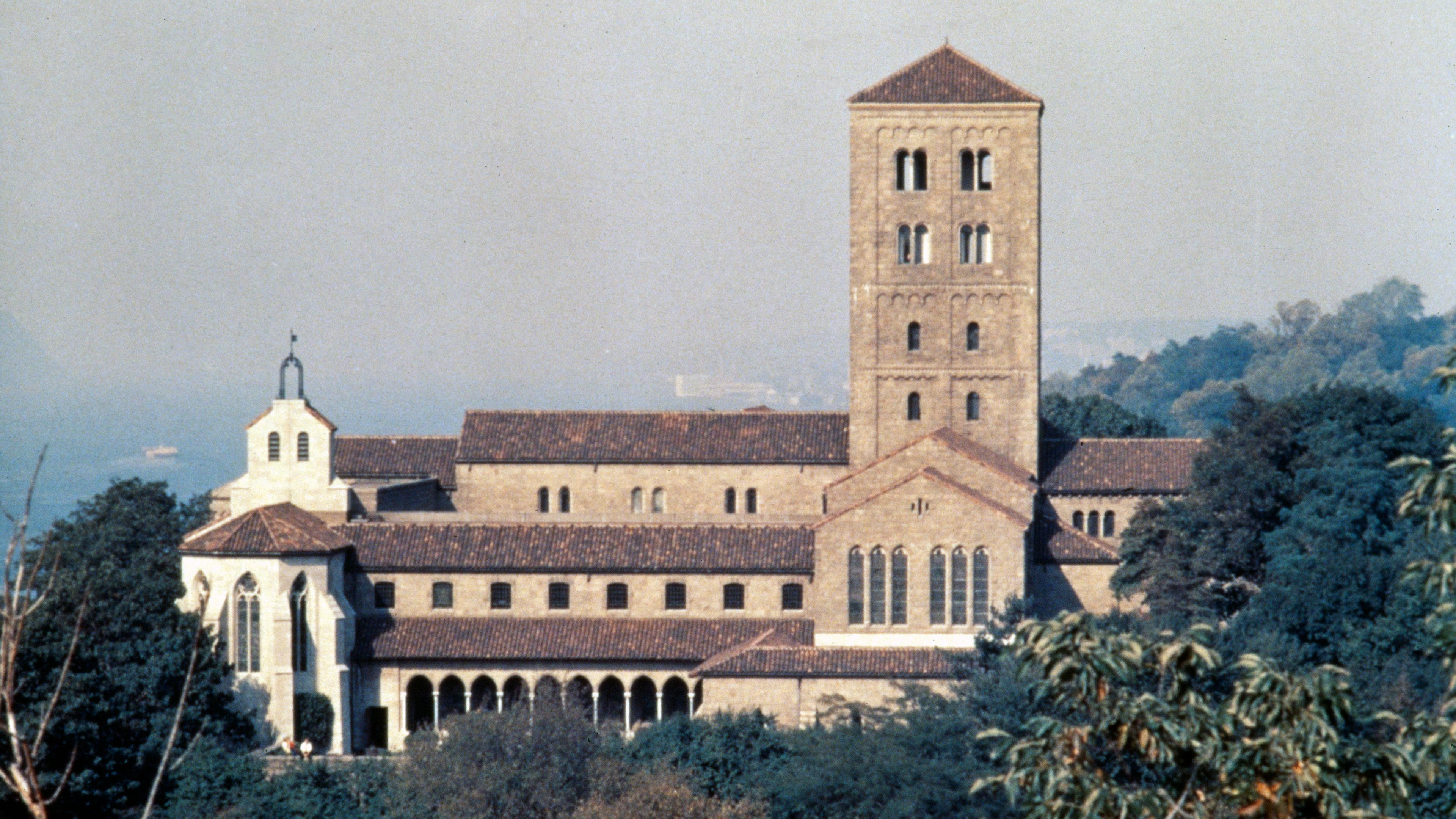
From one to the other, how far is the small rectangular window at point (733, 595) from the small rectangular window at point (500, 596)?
21.6 ft

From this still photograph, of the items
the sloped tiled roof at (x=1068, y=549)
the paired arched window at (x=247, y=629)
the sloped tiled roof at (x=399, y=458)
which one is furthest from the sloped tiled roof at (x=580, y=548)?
the sloped tiled roof at (x=399, y=458)

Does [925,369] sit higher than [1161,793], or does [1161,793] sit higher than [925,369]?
[925,369]

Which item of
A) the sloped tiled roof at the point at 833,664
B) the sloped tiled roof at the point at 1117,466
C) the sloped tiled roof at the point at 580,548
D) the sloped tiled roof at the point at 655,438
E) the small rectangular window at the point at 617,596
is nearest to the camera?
the sloped tiled roof at the point at 833,664

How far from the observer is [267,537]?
6041 cm

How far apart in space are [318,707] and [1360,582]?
30.2 metres

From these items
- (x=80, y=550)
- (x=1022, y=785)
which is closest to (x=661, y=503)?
(x=80, y=550)

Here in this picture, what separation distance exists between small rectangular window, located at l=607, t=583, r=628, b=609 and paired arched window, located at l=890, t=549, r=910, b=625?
8306mm

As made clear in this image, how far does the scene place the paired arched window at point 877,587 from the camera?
59.8m

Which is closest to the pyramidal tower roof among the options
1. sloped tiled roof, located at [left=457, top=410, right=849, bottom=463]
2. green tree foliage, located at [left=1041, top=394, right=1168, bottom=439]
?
sloped tiled roof, located at [left=457, top=410, right=849, bottom=463]

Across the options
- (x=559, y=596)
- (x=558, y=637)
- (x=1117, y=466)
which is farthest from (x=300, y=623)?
(x=1117, y=466)

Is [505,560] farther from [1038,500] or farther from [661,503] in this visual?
[1038,500]

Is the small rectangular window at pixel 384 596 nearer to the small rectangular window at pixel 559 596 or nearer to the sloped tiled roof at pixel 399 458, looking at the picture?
the small rectangular window at pixel 559 596

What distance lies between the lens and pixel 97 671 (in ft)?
168

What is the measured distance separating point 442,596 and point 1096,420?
5262cm
